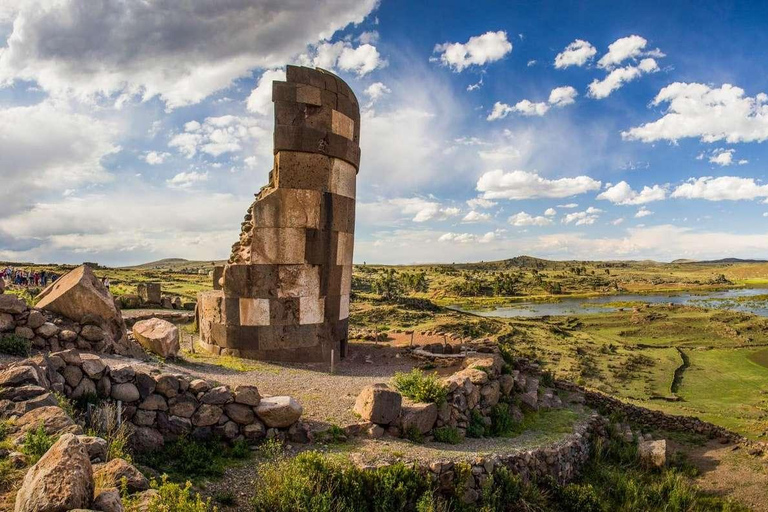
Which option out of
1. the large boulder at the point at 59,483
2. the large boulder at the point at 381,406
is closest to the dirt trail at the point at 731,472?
the large boulder at the point at 381,406

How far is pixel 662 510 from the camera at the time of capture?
9055 millimetres

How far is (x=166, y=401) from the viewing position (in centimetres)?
731

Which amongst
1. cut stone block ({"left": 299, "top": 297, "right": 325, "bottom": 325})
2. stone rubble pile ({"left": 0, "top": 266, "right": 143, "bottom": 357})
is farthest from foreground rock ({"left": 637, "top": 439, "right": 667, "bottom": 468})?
stone rubble pile ({"left": 0, "top": 266, "right": 143, "bottom": 357})

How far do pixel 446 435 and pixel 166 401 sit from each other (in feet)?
15.4

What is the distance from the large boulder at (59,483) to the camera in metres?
3.51

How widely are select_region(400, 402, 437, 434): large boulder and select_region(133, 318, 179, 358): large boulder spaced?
561 cm

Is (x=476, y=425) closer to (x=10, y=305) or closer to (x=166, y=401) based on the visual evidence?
(x=166, y=401)

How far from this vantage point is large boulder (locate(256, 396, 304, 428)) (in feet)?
24.7

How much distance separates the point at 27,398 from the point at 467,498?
5945mm

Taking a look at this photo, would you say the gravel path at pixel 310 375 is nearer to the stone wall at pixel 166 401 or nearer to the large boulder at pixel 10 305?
the stone wall at pixel 166 401

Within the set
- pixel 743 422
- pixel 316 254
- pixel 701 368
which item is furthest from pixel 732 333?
pixel 316 254

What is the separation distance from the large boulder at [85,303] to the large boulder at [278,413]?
4186 mm

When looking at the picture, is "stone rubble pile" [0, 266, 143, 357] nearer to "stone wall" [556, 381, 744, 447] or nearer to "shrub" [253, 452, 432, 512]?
"shrub" [253, 452, 432, 512]

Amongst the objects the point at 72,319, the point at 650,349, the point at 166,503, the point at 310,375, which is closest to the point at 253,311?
the point at 310,375
